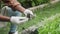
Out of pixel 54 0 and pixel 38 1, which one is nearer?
pixel 38 1

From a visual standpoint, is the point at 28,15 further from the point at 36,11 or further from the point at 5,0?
the point at 36,11

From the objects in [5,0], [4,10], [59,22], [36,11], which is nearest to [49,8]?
[36,11]

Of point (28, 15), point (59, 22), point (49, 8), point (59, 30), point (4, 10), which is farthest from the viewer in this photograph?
point (49, 8)

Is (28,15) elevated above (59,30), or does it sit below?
above

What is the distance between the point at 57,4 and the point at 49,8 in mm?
622

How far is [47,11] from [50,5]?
0.59m

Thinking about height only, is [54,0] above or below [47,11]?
above

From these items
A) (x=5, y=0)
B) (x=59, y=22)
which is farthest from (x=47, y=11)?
(x=59, y=22)

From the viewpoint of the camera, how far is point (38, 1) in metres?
9.70

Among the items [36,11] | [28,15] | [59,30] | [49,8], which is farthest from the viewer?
[49,8]

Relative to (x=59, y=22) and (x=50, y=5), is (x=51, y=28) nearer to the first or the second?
(x=59, y=22)

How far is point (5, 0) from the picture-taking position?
510 centimetres

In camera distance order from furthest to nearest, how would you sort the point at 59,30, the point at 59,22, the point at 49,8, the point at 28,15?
the point at 49,8 < the point at 28,15 < the point at 59,22 < the point at 59,30

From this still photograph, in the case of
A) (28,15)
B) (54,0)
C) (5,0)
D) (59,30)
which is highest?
(54,0)
